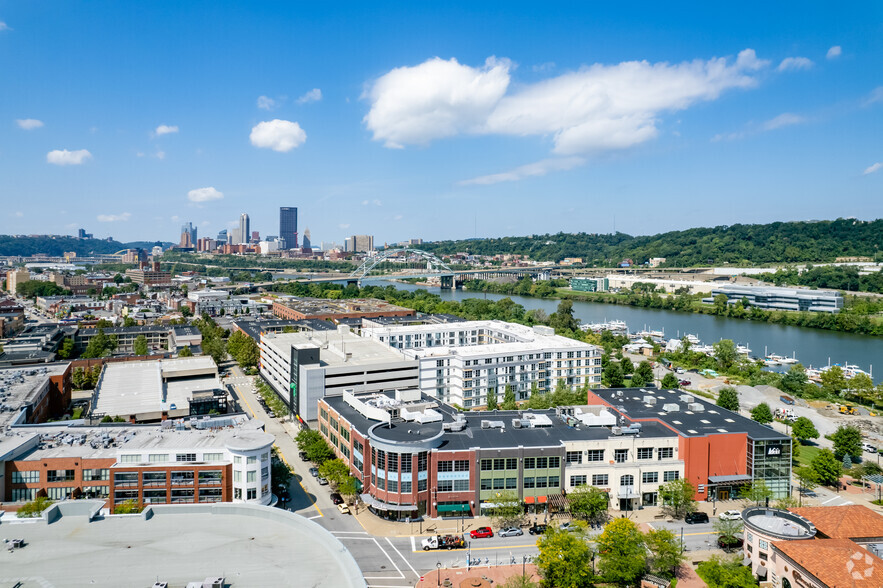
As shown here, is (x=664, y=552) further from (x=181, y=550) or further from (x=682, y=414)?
(x=181, y=550)

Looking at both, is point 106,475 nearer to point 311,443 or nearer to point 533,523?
point 311,443

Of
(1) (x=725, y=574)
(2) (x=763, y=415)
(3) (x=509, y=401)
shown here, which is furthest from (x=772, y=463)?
(3) (x=509, y=401)

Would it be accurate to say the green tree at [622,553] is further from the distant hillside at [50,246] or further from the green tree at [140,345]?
the distant hillside at [50,246]

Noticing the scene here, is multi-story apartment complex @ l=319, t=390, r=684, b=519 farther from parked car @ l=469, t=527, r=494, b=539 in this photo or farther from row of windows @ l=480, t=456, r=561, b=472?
parked car @ l=469, t=527, r=494, b=539

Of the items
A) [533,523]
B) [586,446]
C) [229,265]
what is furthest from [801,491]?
[229,265]

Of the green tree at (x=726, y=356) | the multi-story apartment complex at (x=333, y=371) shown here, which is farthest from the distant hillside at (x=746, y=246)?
the multi-story apartment complex at (x=333, y=371)

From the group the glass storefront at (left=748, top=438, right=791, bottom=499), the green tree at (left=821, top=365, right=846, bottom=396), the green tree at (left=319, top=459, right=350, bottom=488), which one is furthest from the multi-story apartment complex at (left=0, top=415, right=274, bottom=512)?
the green tree at (left=821, top=365, right=846, bottom=396)
